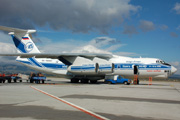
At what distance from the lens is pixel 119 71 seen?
2191 cm

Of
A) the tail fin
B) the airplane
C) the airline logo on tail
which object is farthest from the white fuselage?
the tail fin

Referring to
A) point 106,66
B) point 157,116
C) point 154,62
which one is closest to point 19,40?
point 106,66

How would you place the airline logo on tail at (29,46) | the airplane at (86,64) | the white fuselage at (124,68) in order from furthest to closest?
1. the airline logo on tail at (29,46)
2. the airplane at (86,64)
3. the white fuselage at (124,68)

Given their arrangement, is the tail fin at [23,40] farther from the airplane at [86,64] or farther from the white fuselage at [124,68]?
the white fuselage at [124,68]

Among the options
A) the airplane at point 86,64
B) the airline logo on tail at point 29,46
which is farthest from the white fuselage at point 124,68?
the airline logo on tail at point 29,46

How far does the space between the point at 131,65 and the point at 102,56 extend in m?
3.78

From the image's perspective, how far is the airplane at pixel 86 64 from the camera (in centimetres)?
2102

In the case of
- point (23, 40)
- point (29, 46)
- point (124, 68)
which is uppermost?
point (23, 40)

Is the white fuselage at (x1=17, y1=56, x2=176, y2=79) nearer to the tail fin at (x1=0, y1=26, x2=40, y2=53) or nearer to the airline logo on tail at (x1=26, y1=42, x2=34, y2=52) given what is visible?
the airline logo on tail at (x1=26, y1=42, x2=34, y2=52)

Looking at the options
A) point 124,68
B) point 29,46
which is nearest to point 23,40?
point 29,46

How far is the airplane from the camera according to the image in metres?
21.0

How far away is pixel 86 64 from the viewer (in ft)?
73.2

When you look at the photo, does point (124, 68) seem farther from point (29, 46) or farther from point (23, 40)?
point (23, 40)

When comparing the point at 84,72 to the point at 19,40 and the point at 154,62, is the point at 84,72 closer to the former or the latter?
the point at 154,62
